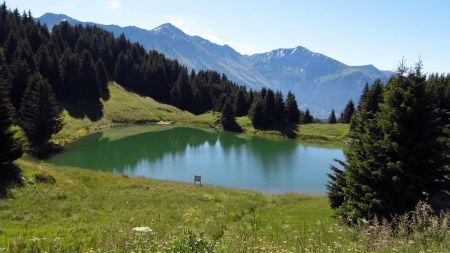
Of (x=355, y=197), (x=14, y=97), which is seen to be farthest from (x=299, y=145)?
(x=355, y=197)

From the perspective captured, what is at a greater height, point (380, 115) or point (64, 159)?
point (380, 115)

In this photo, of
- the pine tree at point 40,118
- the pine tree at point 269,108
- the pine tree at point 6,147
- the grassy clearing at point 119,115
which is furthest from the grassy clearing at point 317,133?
the pine tree at point 6,147

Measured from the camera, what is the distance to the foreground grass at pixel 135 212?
11.6 m

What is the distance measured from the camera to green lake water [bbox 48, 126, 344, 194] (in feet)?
180

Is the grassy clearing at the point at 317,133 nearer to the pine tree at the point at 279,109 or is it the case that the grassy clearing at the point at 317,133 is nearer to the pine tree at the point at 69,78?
the pine tree at the point at 279,109

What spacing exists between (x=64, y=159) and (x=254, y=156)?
3313cm

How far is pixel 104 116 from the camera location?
104750mm

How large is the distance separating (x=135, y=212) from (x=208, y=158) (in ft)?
155

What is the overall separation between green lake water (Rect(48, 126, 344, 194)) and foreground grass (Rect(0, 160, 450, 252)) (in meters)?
15.0

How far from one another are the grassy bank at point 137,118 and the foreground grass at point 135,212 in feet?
145

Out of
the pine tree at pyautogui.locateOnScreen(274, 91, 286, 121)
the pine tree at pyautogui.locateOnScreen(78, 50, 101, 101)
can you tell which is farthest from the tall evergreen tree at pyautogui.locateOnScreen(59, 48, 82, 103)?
the pine tree at pyautogui.locateOnScreen(274, 91, 286, 121)

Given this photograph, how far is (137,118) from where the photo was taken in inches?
4486

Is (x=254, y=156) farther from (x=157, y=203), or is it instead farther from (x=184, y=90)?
(x=184, y=90)

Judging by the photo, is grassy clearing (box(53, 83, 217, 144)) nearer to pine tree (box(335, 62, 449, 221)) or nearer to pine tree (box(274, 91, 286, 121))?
pine tree (box(274, 91, 286, 121))
